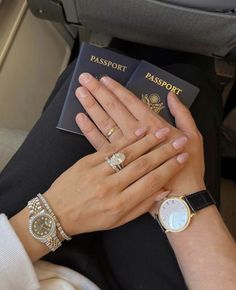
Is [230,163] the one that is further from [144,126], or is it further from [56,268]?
[56,268]

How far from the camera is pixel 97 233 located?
72 centimetres

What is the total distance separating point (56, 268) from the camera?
2.09 ft

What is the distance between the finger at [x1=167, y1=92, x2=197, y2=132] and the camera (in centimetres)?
70

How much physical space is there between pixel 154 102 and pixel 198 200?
0.20 meters

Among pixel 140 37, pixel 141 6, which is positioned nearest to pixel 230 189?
pixel 140 37

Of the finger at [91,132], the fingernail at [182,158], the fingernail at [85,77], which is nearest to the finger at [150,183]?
the fingernail at [182,158]

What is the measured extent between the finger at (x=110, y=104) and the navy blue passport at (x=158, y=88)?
55mm

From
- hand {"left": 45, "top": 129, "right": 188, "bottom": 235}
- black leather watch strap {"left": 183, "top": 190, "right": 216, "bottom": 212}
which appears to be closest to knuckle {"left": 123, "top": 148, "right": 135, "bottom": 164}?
hand {"left": 45, "top": 129, "right": 188, "bottom": 235}

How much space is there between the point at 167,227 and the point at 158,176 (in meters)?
0.09

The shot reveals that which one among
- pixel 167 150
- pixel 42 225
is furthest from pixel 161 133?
pixel 42 225

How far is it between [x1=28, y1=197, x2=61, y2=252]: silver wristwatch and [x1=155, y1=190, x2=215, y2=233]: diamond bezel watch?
0.56 feet

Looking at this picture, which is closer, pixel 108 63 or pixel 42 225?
pixel 42 225

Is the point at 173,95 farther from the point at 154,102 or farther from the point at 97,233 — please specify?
the point at 97,233

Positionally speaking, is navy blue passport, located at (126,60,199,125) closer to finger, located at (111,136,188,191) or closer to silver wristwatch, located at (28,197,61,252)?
finger, located at (111,136,188,191)
